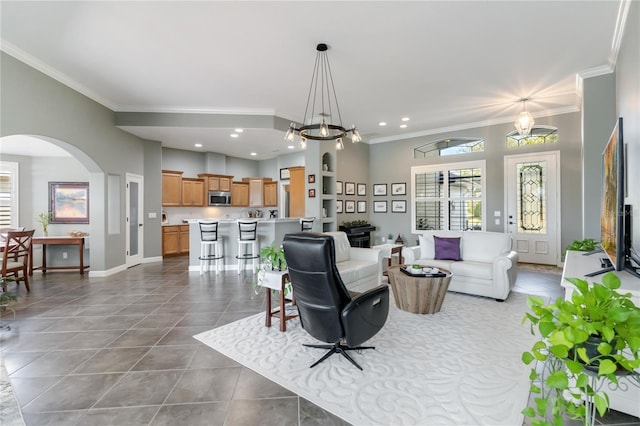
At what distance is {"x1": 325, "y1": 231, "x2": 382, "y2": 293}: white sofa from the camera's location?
397 centimetres

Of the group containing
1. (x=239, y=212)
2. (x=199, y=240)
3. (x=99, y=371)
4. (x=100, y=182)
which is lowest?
(x=99, y=371)

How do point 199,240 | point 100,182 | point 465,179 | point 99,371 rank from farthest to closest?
1. point 465,179
2. point 199,240
3. point 100,182
4. point 99,371

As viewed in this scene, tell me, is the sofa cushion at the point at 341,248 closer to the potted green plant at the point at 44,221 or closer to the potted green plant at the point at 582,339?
the potted green plant at the point at 582,339

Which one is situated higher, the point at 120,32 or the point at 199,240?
the point at 120,32

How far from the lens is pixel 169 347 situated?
2.74 m

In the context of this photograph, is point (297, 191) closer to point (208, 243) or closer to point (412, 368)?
point (208, 243)

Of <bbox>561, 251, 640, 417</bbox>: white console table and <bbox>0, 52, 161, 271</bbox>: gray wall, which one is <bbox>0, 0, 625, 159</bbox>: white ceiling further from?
<bbox>561, 251, 640, 417</bbox>: white console table

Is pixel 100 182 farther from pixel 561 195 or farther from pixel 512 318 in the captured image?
pixel 561 195

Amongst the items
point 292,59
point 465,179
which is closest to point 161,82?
point 292,59

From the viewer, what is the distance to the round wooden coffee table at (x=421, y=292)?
3439 mm

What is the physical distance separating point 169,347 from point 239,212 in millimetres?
6986

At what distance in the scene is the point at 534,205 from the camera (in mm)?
6301

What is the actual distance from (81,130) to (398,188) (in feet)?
23.5

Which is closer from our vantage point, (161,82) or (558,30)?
(558,30)
